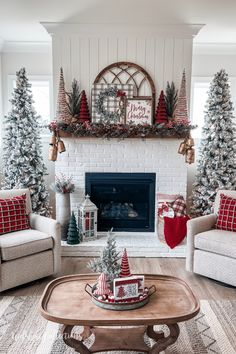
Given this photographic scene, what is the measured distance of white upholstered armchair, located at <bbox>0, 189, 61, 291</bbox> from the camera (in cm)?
336

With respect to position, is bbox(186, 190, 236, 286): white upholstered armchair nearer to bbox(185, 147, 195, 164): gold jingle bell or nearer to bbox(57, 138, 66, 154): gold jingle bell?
bbox(185, 147, 195, 164): gold jingle bell

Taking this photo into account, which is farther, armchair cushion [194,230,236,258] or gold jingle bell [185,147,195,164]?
gold jingle bell [185,147,195,164]

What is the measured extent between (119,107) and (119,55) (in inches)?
27.0

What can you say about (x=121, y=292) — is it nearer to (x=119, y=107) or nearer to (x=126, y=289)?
(x=126, y=289)

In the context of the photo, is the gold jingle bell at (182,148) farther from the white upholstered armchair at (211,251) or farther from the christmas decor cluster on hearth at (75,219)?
the christmas decor cluster on hearth at (75,219)

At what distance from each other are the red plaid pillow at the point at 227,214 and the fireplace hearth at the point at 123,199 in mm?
1201

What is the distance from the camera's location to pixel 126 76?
15.7 ft

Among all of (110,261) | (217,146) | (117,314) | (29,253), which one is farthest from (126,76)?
(117,314)

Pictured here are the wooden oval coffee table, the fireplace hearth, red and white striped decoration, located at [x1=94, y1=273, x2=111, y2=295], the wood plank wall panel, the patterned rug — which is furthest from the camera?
the fireplace hearth

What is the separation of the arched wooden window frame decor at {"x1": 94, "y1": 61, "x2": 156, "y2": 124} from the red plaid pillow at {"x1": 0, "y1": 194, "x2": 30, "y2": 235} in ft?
6.47

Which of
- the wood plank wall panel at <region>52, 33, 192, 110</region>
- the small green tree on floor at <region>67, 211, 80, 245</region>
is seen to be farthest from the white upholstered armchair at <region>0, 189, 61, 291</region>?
the wood plank wall panel at <region>52, 33, 192, 110</region>

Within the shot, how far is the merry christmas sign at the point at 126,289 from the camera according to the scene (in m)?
2.28

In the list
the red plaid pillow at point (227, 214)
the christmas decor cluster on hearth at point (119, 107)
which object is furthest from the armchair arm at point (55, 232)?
the red plaid pillow at point (227, 214)


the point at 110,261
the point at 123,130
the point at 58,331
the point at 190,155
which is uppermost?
the point at 123,130
